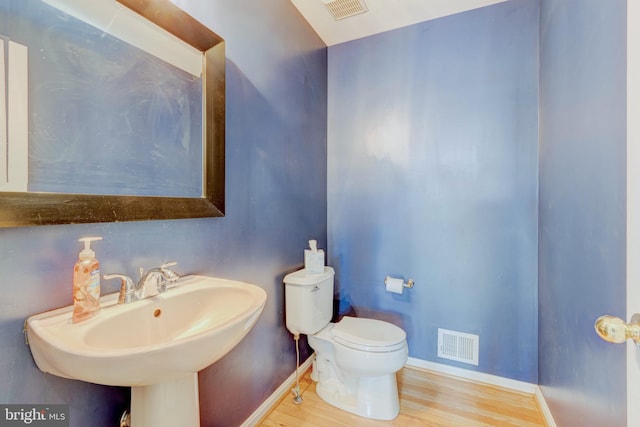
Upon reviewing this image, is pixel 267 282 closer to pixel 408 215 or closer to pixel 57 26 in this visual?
pixel 408 215

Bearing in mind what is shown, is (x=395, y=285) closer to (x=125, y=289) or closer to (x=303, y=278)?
(x=303, y=278)

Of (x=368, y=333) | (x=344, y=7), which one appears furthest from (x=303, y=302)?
(x=344, y=7)

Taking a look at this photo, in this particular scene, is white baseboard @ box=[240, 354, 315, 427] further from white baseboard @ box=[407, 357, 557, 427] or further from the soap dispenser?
the soap dispenser

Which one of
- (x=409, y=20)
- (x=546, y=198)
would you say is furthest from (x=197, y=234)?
(x=409, y=20)

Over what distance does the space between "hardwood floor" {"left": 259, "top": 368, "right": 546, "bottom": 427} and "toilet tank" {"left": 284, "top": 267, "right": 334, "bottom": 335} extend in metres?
0.42

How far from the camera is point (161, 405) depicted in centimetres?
79

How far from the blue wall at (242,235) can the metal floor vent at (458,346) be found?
3.37ft

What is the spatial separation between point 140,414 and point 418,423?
4.45 feet

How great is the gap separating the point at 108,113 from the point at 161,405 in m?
0.89

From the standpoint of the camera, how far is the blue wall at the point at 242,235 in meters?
A: 0.69

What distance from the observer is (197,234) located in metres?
1.14
